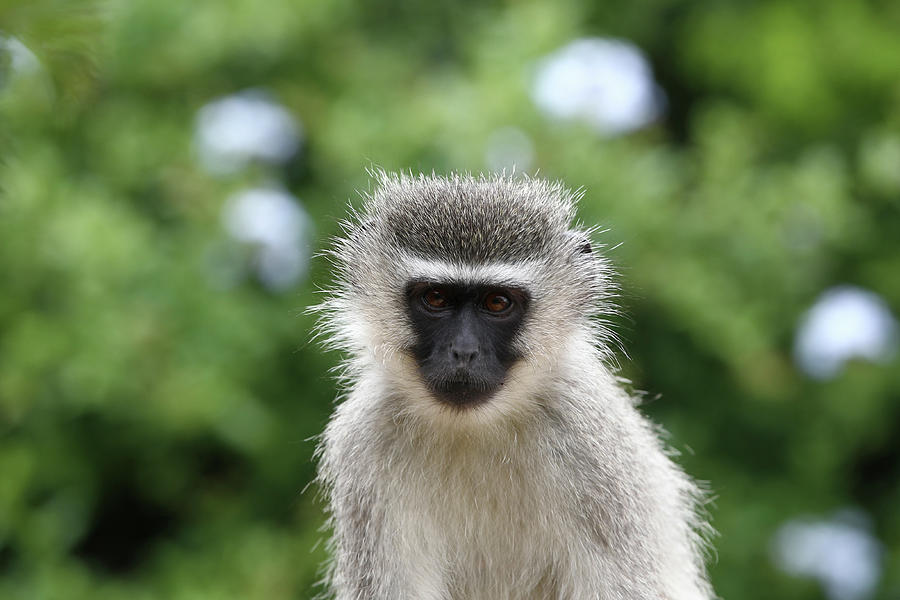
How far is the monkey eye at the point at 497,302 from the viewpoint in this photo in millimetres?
3279

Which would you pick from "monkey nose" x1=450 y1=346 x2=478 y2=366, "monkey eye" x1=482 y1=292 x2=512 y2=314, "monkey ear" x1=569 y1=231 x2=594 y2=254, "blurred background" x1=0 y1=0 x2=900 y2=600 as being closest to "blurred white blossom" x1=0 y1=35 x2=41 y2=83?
"monkey nose" x1=450 y1=346 x2=478 y2=366

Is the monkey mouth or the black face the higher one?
the black face

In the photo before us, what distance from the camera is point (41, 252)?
505cm

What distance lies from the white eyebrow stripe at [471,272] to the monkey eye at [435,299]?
4 cm

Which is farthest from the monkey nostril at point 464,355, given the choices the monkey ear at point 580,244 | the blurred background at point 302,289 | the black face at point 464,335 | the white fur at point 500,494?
the blurred background at point 302,289

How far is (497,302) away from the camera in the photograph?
3307 millimetres

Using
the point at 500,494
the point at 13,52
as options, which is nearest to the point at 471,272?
the point at 500,494

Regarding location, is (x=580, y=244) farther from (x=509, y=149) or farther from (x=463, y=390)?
(x=509, y=149)

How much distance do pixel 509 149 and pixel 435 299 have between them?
2.03 meters

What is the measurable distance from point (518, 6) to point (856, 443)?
9.55 feet

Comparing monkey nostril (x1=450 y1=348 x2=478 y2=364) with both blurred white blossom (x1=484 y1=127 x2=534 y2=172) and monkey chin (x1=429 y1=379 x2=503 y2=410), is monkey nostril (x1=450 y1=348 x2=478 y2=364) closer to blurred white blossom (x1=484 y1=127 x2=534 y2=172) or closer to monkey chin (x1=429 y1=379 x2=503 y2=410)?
monkey chin (x1=429 y1=379 x2=503 y2=410)

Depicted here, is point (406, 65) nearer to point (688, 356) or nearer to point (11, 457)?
point (688, 356)

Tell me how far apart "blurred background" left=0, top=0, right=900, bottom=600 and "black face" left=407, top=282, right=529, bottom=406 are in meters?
1.46

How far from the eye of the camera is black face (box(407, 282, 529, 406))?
314 cm
